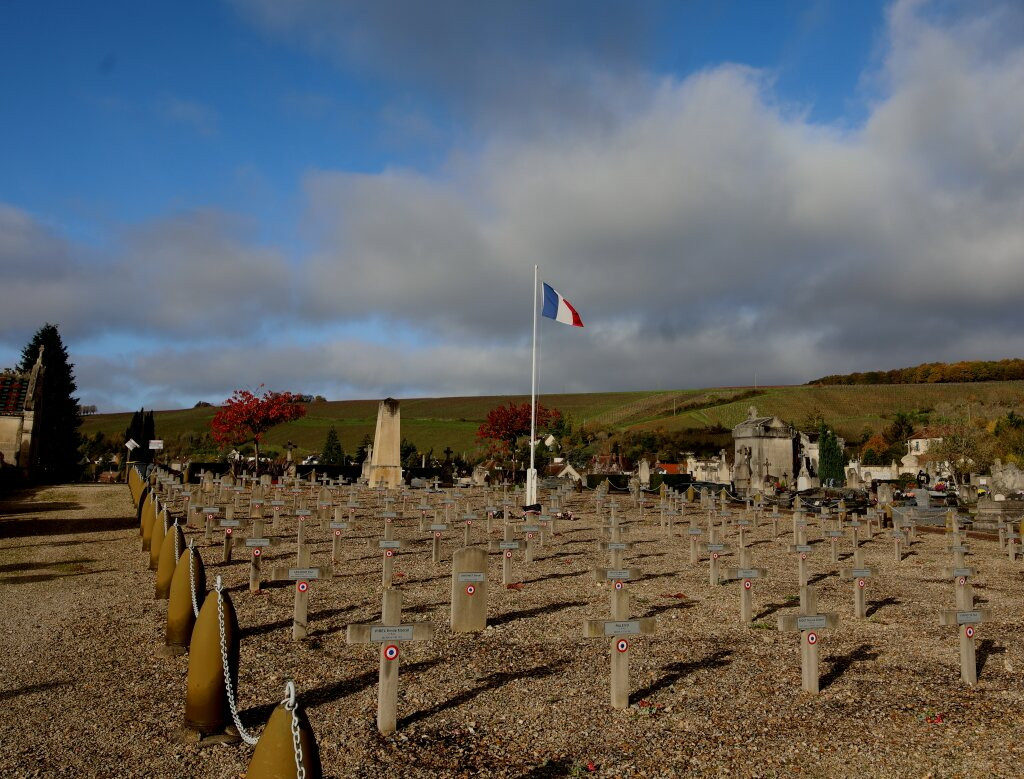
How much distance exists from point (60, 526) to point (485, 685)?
15924mm

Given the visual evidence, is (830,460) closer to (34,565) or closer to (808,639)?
(808,639)

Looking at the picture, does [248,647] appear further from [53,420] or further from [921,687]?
[53,420]

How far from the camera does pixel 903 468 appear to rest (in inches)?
2498

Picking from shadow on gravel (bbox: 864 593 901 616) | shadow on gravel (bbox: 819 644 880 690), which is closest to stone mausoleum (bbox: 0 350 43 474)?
shadow on gravel (bbox: 864 593 901 616)

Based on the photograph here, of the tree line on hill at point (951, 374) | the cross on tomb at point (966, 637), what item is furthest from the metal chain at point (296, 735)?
the tree line on hill at point (951, 374)

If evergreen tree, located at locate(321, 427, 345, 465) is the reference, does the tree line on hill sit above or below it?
above

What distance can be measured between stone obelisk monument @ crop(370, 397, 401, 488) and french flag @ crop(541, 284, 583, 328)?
1080cm

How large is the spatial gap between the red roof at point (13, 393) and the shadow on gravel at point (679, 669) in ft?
135

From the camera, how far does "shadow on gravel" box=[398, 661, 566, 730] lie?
611 centimetres

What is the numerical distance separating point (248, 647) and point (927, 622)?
9.25 m

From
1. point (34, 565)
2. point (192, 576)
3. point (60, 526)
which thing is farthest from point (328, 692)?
point (60, 526)

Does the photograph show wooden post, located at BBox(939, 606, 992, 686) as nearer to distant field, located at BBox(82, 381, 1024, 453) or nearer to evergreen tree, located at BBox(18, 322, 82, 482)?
evergreen tree, located at BBox(18, 322, 82, 482)

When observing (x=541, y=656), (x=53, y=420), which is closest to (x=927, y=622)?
(x=541, y=656)

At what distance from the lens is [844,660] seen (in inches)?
320
